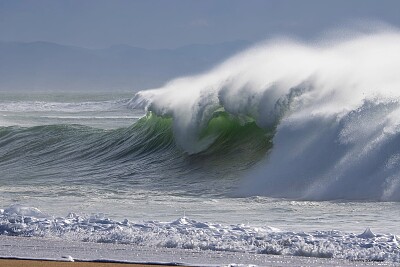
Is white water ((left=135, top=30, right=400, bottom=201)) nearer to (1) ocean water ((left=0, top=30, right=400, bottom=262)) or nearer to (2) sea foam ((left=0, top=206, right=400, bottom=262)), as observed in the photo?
(1) ocean water ((left=0, top=30, right=400, bottom=262))

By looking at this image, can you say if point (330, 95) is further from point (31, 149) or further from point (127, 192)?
point (31, 149)

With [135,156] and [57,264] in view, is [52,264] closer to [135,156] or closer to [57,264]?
[57,264]

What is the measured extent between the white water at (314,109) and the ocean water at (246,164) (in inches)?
1.0

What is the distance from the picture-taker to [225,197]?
1178 centimetres

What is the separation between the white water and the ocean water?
26 mm

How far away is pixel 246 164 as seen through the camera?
1451cm

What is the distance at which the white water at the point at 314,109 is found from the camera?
462 inches

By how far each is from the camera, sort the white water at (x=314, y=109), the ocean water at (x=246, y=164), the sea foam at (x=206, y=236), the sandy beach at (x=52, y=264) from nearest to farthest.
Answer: the sandy beach at (x=52, y=264) < the sea foam at (x=206, y=236) < the ocean water at (x=246, y=164) < the white water at (x=314, y=109)

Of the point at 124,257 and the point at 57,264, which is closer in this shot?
the point at 57,264

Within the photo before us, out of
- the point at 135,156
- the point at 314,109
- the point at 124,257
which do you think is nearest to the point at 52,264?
the point at 124,257

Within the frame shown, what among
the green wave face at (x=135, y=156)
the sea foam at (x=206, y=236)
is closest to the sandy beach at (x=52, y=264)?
the sea foam at (x=206, y=236)

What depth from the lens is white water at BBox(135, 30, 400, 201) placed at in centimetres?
1174

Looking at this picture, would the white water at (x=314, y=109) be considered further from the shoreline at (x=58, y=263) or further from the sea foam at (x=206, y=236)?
the shoreline at (x=58, y=263)

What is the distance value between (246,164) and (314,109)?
53.1 inches
